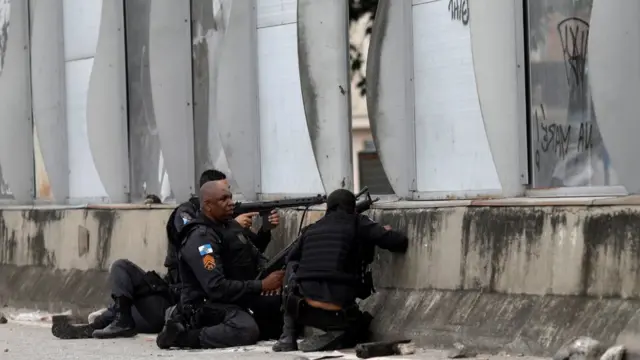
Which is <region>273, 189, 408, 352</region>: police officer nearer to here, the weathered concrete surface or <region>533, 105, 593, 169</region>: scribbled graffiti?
the weathered concrete surface

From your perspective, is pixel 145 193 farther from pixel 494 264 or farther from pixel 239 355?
pixel 494 264

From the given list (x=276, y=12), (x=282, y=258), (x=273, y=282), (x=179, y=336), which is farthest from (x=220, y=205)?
(x=276, y=12)

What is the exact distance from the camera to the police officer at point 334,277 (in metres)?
9.17

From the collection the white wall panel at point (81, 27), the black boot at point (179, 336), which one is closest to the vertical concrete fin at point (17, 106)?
the white wall panel at point (81, 27)

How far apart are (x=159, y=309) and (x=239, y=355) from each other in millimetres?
1813

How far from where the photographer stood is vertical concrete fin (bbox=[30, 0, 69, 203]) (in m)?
14.4

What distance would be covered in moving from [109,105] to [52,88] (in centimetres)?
127

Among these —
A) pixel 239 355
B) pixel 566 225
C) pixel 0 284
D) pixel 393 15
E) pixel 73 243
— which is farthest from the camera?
pixel 0 284

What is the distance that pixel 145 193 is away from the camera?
13281 mm

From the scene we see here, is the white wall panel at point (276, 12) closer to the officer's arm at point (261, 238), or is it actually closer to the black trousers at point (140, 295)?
the officer's arm at point (261, 238)

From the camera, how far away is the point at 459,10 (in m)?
10.0

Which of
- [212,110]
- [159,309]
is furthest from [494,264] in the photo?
[212,110]

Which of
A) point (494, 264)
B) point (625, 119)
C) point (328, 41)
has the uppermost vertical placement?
point (328, 41)

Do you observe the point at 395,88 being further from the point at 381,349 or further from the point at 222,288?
the point at 381,349
